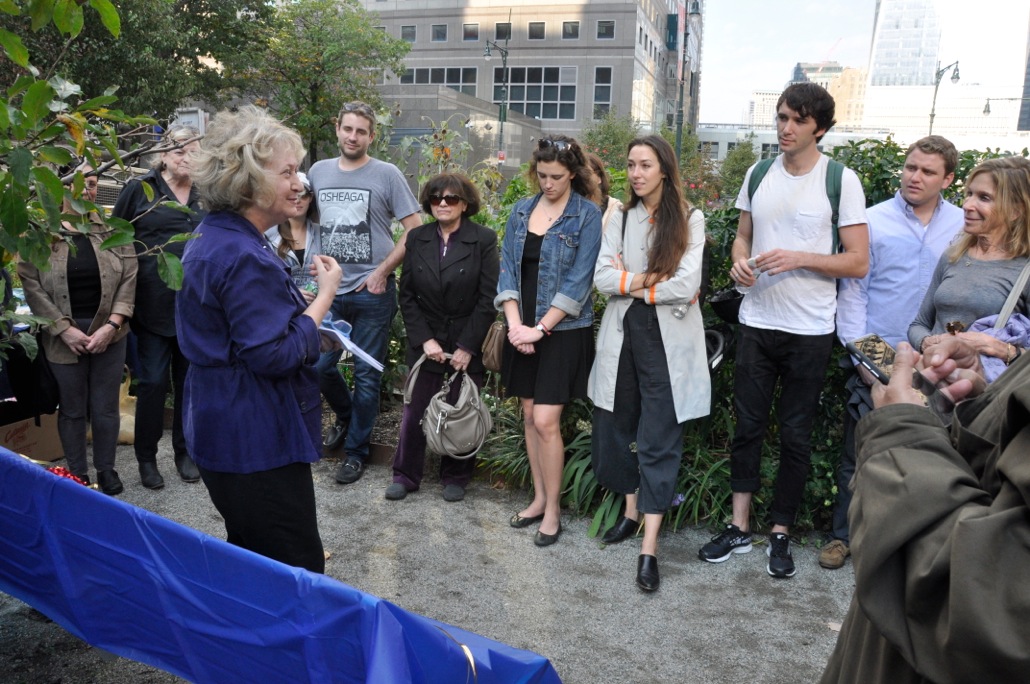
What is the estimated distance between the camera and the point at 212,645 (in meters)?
2.63

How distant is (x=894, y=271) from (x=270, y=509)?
3209mm

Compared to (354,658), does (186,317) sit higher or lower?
higher

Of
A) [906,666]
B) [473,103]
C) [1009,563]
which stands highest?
[473,103]

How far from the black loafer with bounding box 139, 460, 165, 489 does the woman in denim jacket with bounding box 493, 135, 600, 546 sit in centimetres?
235

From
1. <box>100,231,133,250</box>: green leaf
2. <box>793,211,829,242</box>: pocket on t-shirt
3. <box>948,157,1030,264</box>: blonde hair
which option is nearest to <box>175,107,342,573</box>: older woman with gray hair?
<box>100,231,133,250</box>: green leaf

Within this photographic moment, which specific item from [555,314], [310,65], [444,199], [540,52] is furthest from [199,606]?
[540,52]

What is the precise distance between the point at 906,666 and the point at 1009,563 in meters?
0.37

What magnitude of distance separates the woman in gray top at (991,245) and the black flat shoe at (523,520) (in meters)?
2.28

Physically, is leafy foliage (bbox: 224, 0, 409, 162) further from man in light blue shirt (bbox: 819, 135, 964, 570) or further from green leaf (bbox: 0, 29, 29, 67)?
green leaf (bbox: 0, 29, 29, 67)

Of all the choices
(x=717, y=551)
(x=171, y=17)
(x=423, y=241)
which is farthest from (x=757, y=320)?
(x=171, y=17)

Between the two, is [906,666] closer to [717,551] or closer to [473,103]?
[717,551]

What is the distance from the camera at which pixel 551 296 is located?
450 cm

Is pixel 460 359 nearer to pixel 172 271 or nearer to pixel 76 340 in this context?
pixel 76 340

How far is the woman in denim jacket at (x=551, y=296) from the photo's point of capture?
176 inches
